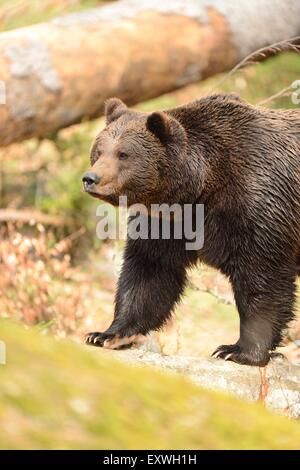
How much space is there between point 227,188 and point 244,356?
986mm

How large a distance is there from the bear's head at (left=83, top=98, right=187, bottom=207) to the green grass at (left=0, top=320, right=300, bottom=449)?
2.71 meters

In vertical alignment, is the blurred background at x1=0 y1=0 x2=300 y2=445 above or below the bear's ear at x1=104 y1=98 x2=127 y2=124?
below

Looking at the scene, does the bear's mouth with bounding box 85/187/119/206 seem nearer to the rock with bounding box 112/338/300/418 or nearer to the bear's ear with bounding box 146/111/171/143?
the bear's ear with bounding box 146/111/171/143

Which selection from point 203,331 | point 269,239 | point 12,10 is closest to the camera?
point 269,239

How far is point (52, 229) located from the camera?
9.14m

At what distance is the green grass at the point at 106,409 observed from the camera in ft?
5.95

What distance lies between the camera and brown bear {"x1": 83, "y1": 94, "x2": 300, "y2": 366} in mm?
5051

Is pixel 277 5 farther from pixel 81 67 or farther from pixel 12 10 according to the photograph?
pixel 12 10

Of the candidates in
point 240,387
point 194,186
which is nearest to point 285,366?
point 240,387

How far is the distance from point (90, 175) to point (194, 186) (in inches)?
26.5

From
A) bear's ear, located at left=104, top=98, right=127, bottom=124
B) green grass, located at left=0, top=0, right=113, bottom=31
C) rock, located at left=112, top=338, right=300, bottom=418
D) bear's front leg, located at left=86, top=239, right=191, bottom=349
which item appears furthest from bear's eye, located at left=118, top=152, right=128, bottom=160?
green grass, located at left=0, top=0, right=113, bottom=31

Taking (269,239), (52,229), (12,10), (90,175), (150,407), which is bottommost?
(52,229)

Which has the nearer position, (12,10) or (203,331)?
(203,331)

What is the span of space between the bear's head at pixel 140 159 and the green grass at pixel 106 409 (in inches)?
107
